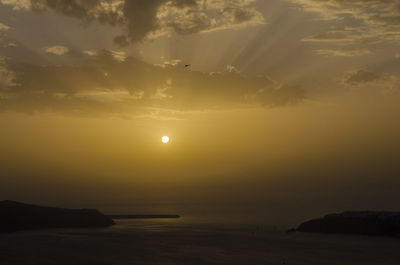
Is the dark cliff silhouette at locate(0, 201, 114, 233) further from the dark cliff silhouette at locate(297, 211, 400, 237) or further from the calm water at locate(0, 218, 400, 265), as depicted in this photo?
the dark cliff silhouette at locate(297, 211, 400, 237)

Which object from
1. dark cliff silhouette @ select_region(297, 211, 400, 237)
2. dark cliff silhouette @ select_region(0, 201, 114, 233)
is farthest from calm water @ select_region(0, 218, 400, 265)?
dark cliff silhouette @ select_region(0, 201, 114, 233)

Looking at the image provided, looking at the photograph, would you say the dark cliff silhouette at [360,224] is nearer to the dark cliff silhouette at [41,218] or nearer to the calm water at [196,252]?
the calm water at [196,252]

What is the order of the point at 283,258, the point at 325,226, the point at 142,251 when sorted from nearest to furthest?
1. the point at 283,258
2. the point at 142,251
3. the point at 325,226

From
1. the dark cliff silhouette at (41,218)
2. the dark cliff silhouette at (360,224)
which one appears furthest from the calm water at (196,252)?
the dark cliff silhouette at (41,218)

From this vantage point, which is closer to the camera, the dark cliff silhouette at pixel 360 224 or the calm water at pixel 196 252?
the calm water at pixel 196 252

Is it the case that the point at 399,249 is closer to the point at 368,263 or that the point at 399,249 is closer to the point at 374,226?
the point at 368,263

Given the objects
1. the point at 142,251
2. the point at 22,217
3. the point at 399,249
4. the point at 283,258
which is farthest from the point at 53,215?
the point at 399,249

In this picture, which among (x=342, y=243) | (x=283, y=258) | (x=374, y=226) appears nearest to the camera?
(x=283, y=258)
